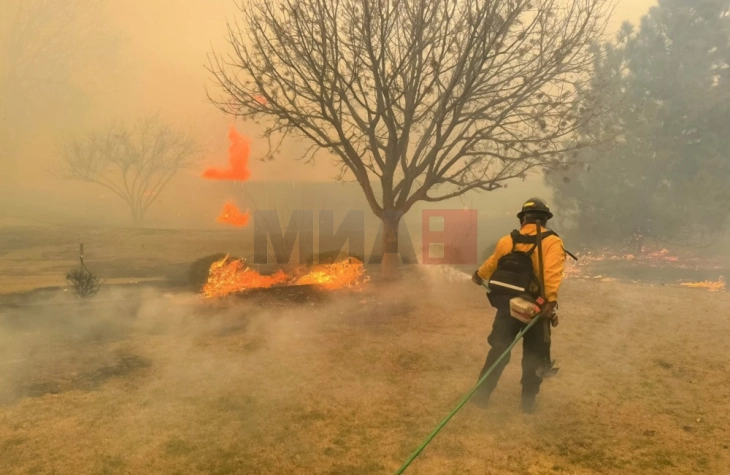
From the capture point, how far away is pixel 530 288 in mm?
4547

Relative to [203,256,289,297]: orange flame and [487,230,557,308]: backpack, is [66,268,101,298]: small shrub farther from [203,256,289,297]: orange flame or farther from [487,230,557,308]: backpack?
[487,230,557,308]: backpack

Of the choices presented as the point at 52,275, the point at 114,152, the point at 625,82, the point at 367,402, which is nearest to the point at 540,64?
the point at 367,402

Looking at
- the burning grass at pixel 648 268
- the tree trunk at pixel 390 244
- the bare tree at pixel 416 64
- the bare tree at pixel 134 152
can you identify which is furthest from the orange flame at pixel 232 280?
the bare tree at pixel 134 152

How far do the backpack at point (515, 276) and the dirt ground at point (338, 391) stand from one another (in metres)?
1.24

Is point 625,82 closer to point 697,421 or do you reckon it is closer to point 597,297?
point 597,297

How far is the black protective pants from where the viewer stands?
4.55 meters

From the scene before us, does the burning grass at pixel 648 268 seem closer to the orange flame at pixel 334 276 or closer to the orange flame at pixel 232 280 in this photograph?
the orange flame at pixel 334 276

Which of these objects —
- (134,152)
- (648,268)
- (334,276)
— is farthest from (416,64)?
(134,152)

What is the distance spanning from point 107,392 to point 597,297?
9.38 metres

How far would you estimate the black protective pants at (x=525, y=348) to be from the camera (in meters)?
4.55

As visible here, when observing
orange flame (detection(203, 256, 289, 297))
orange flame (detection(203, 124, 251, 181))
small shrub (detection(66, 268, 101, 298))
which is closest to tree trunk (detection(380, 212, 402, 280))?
orange flame (detection(203, 256, 289, 297))

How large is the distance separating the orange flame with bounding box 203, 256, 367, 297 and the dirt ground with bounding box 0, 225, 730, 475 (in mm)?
1415

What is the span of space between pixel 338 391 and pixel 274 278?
22.1ft

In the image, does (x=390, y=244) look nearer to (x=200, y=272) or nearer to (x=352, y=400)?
(x=200, y=272)
